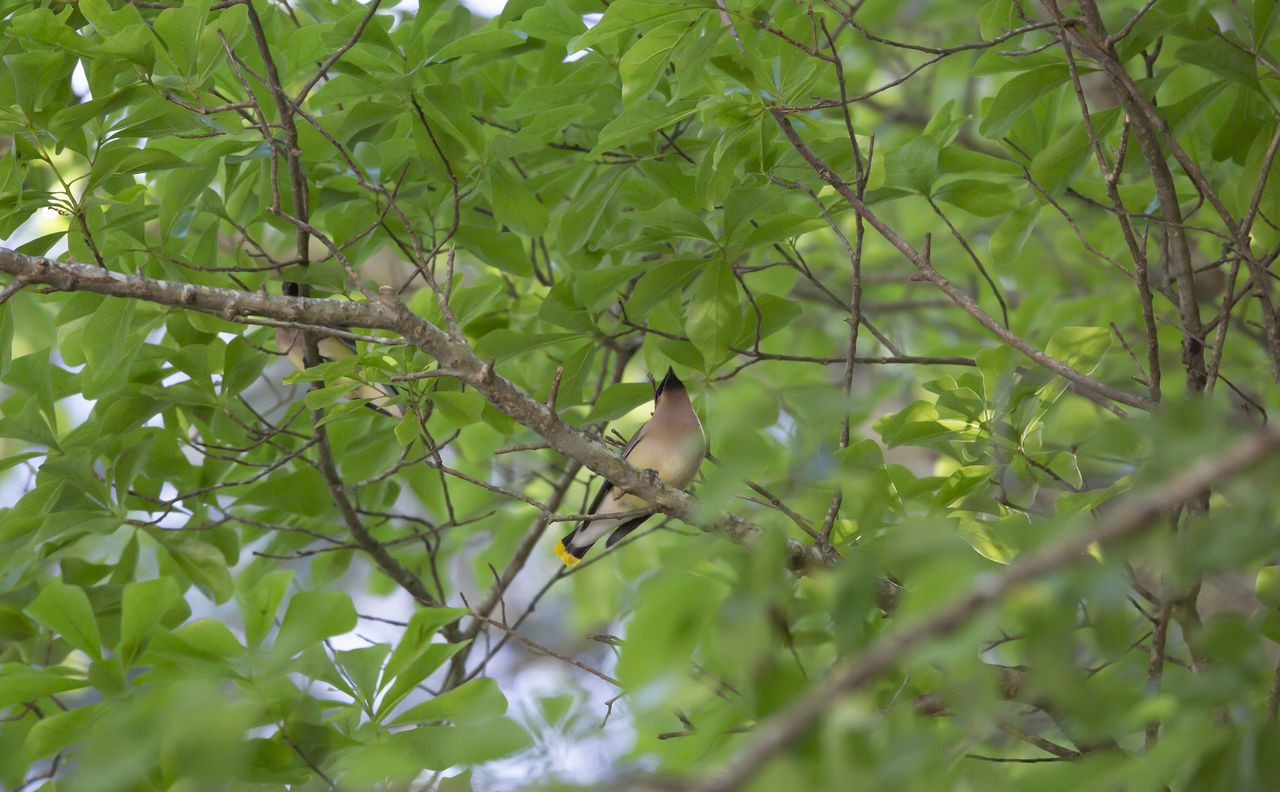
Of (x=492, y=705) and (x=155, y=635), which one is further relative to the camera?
(x=155, y=635)

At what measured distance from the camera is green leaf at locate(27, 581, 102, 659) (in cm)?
187

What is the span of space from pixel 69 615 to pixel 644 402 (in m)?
1.31

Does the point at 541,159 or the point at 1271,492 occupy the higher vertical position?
the point at 541,159

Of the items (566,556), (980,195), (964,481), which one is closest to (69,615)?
(566,556)

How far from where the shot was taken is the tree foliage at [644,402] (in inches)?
33.5

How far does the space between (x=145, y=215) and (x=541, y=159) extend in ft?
3.51

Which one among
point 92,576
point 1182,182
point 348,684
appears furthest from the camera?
point 1182,182

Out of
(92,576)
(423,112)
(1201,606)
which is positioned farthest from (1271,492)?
(1201,606)

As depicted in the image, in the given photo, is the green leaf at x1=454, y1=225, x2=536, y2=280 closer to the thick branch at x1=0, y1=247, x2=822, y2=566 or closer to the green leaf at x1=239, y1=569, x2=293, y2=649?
the thick branch at x1=0, y1=247, x2=822, y2=566

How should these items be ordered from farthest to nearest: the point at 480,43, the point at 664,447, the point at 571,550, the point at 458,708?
the point at 571,550, the point at 664,447, the point at 480,43, the point at 458,708

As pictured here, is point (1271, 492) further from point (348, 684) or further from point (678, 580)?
point (348, 684)

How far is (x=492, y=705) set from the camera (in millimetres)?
1565

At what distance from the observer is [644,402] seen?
94.0 inches

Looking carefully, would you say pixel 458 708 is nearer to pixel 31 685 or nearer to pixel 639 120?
pixel 31 685
